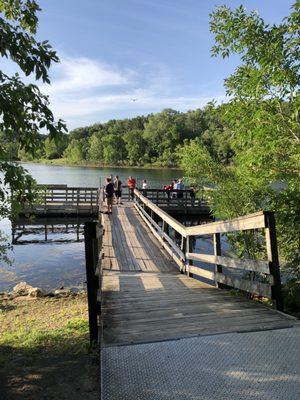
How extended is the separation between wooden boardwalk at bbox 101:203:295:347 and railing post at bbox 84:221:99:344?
153 millimetres

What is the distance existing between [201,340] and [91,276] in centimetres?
132

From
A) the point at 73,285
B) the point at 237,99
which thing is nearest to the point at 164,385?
the point at 237,99

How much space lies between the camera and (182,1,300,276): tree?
5590mm

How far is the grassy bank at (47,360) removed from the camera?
3.33 meters

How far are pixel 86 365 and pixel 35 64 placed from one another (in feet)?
9.28

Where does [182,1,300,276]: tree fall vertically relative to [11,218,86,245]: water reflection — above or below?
above

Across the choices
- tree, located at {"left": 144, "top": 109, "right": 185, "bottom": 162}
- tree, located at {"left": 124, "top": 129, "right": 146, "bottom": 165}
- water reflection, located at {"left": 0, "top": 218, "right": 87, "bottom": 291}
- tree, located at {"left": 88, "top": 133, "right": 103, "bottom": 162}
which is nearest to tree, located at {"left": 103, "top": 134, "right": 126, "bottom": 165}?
tree, located at {"left": 124, "top": 129, "right": 146, "bottom": 165}

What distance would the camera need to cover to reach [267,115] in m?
5.76

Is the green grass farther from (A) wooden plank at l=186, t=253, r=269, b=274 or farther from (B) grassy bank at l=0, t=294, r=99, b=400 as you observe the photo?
(A) wooden plank at l=186, t=253, r=269, b=274

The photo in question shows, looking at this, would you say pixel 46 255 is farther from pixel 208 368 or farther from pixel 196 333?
pixel 208 368

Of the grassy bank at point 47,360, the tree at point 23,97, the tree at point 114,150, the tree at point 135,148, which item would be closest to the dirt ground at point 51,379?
the grassy bank at point 47,360

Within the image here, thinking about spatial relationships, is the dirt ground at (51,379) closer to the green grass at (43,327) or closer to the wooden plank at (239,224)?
the green grass at (43,327)

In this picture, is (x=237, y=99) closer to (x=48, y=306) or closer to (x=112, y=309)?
(x=112, y=309)

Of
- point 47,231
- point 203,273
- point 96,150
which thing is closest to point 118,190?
point 47,231
